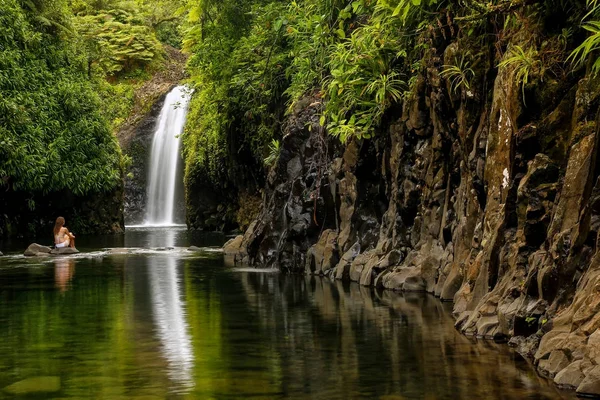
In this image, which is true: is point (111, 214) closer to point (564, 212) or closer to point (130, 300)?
point (130, 300)

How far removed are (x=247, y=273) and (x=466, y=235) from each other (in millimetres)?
7034

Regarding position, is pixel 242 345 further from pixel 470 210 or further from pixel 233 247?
pixel 233 247

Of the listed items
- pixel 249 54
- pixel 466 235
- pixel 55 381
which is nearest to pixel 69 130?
pixel 249 54

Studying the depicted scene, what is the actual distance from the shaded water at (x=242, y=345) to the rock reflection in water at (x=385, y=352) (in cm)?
1

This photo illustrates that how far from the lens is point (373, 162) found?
1639 cm

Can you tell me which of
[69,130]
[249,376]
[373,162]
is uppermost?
[69,130]

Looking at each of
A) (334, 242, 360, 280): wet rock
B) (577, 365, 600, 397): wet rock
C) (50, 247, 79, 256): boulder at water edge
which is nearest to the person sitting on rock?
(50, 247, 79, 256): boulder at water edge

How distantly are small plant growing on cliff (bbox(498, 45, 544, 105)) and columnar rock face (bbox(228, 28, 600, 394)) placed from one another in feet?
0.57

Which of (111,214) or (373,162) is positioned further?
(111,214)

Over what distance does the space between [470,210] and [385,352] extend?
335 cm

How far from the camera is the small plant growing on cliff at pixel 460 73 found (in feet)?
38.2

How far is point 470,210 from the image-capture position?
11.6 meters

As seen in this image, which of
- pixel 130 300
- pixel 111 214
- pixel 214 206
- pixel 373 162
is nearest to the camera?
pixel 130 300

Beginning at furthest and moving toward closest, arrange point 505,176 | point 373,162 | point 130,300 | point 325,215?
point 325,215 → point 373,162 → point 130,300 → point 505,176
